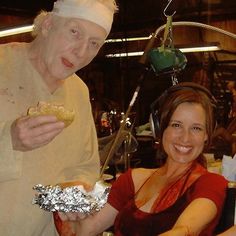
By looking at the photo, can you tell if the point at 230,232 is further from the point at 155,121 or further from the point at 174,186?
the point at 155,121

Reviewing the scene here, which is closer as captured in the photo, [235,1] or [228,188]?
[228,188]

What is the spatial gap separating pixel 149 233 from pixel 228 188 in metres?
0.37

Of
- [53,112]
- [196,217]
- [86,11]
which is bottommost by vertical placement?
[196,217]

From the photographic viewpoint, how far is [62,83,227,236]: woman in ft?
5.65

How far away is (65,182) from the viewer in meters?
1.82

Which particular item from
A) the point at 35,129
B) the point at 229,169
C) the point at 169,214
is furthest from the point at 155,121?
the point at 35,129

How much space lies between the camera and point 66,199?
1662mm

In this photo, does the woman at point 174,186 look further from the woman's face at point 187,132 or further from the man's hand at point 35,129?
the man's hand at point 35,129

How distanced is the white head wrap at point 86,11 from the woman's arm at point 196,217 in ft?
2.51

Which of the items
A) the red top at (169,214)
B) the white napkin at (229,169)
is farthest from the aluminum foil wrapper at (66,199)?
the white napkin at (229,169)

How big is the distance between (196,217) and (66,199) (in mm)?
472

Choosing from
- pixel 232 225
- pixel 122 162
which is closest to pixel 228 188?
pixel 232 225

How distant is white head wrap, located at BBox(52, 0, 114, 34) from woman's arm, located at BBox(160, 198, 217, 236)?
2.51ft

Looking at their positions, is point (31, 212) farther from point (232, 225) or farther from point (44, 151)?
point (232, 225)
